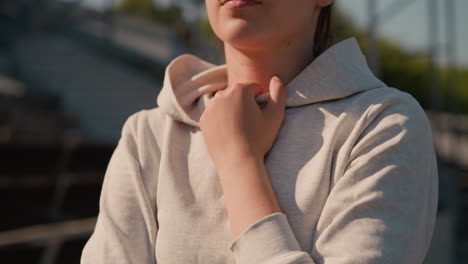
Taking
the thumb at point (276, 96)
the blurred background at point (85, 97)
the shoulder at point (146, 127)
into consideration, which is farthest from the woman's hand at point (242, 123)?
the blurred background at point (85, 97)

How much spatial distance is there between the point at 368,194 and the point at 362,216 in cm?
2

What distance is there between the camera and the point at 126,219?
0.76 metres

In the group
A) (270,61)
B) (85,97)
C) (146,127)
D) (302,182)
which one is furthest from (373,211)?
(85,97)

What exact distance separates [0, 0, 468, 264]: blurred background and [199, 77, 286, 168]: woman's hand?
1.43m

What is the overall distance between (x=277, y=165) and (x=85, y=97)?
11.0ft

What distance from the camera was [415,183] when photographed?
0.64m

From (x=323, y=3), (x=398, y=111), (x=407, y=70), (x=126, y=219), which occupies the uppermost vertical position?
(x=323, y=3)

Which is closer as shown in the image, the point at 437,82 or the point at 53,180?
the point at 53,180

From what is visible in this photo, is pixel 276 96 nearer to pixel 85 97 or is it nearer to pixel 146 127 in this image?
→ pixel 146 127

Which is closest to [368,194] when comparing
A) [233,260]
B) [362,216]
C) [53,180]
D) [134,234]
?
[362,216]

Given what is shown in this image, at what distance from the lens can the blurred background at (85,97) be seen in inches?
102

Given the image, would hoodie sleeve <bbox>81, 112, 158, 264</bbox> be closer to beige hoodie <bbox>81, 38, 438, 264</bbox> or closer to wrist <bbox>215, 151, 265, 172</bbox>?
beige hoodie <bbox>81, 38, 438, 264</bbox>

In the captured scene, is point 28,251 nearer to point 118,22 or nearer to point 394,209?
point 394,209

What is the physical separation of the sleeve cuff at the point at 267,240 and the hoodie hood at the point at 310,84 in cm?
17
